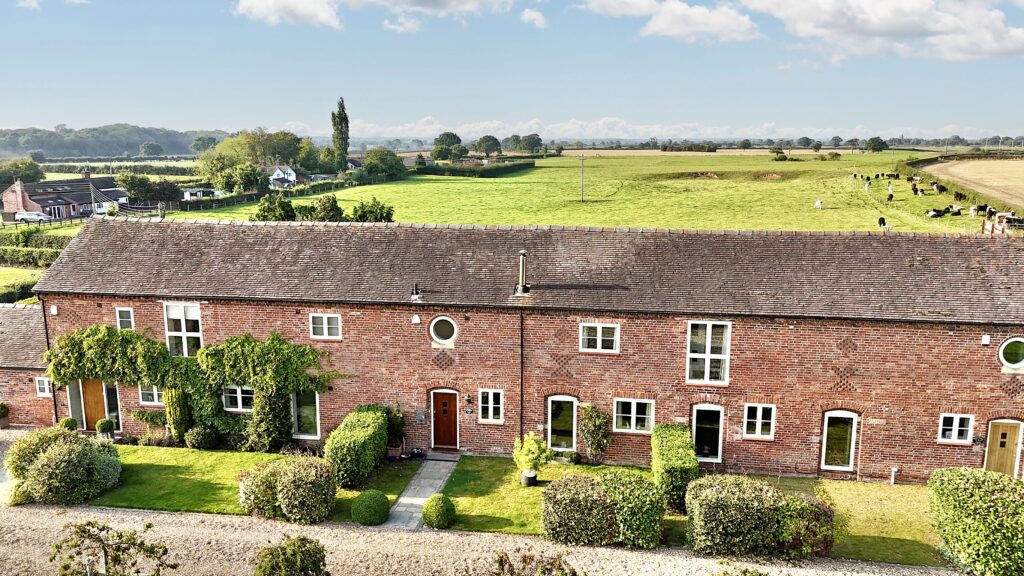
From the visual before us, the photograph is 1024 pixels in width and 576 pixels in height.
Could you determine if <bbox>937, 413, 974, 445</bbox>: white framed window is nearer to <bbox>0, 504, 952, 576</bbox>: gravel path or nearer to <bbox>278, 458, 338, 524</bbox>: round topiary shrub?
<bbox>0, 504, 952, 576</bbox>: gravel path

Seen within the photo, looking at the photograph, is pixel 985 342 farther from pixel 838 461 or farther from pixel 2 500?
pixel 2 500

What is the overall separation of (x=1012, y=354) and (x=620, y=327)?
448 inches

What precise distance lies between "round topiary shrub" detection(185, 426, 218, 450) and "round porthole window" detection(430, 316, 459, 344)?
28.8 feet

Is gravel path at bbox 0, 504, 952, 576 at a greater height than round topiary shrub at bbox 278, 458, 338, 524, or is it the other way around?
round topiary shrub at bbox 278, 458, 338, 524

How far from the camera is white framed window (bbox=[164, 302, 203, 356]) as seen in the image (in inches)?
924

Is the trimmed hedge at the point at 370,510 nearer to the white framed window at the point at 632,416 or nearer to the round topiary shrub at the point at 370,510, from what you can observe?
the round topiary shrub at the point at 370,510

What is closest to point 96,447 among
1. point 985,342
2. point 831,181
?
point 985,342

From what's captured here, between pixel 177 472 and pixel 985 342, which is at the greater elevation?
pixel 985 342

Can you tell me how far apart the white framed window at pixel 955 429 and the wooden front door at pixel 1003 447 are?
1.93ft

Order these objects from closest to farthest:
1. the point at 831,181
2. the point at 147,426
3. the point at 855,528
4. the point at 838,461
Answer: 1. the point at 855,528
2. the point at 838,461
3. the point at 147,426
4. the point at 831,181

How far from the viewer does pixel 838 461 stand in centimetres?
2116

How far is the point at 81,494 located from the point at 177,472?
2.76 metres

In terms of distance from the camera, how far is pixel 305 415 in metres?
23.8

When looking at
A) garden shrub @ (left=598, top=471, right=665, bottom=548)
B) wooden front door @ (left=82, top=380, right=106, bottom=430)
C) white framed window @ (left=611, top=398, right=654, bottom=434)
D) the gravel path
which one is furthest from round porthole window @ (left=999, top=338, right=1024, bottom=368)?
wooden front door @ (left=82, top=380, right=106, bottom=430)
